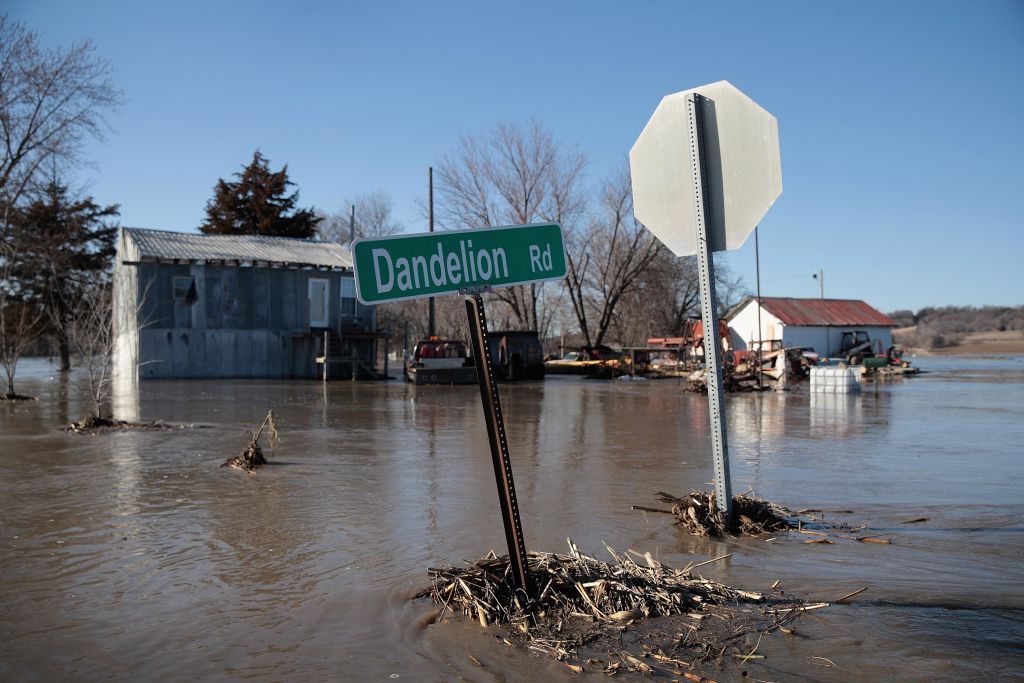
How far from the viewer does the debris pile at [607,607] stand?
3678 millimetres

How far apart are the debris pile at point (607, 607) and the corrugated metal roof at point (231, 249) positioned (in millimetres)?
32540

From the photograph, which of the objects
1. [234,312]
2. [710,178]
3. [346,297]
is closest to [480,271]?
[710,178]

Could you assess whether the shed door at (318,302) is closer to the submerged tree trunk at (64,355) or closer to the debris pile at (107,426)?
the submerged tree trunk at (64,355)

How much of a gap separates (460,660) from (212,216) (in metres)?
Answer: 61.4

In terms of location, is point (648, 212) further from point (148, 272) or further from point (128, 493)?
point (148, 272)

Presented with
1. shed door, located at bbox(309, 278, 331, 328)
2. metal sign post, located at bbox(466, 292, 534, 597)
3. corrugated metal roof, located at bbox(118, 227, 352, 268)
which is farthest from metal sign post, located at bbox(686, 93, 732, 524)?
shed door, located at bbox(309, 278, 331, 328)

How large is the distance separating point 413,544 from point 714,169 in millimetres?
3320

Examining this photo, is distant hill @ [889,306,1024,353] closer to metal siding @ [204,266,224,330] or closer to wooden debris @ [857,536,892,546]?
metal siding @ [204,266,224,330]

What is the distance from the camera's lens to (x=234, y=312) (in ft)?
115

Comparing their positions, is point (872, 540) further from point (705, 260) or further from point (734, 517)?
point (705, 260)

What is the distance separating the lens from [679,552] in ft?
17.5

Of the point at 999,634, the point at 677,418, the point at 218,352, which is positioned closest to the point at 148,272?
the point at 218,352

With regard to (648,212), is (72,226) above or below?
above

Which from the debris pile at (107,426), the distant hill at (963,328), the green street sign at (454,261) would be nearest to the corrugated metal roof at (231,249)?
the debris pile at (107,426)
